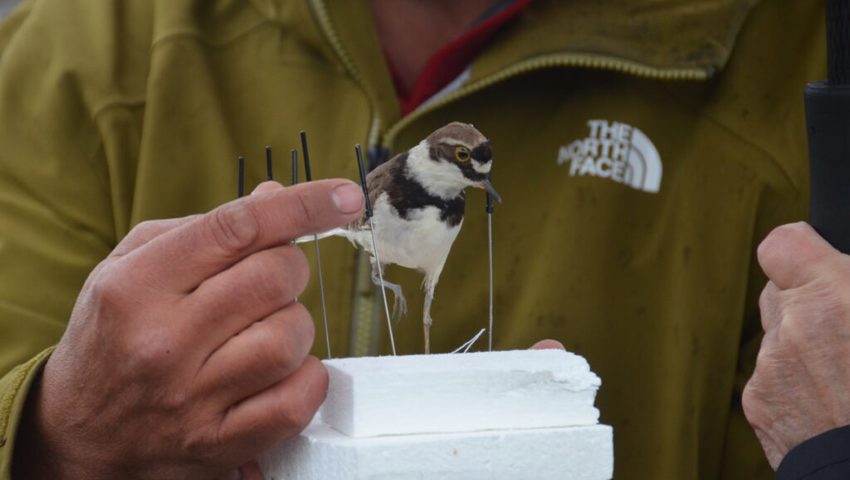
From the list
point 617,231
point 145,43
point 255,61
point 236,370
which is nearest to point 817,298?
point 617,231

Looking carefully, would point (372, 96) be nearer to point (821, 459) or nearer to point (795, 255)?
point (795, 255)

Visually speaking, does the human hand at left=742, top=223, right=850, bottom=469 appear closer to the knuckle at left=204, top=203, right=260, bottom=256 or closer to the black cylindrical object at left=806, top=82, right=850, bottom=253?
the black cylindrical object at left=806, top=82, right=850, bottom=253

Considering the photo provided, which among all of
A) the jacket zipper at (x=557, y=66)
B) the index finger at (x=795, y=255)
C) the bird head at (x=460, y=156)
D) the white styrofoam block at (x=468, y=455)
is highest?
the jacket zipper at (x=557, y=66)

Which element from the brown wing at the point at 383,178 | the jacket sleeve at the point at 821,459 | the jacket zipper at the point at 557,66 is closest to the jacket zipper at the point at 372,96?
the jacket zipper at the point at 557,66

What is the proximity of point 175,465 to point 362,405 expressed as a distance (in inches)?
9.3

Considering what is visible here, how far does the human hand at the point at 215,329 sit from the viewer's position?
96cm

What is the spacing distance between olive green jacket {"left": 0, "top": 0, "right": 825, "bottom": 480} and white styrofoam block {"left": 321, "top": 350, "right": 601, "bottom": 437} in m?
0.45

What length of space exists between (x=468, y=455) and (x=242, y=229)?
290mm

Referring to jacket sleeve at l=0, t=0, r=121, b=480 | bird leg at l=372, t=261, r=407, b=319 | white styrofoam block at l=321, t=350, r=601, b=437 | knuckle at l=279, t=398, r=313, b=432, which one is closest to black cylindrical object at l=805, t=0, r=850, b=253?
white styrofoam block at l=321, t=350, r=601, b=437

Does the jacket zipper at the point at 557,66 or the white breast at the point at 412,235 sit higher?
the jacket zipper at the point at 557,66

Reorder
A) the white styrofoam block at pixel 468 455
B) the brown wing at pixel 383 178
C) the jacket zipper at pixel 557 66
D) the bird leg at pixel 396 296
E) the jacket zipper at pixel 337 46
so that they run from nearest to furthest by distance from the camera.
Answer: the white styrofoam block at pixel 468 455 → the brown wing at pixel 383 178 → the bird leg at pixel 396 296 → the jacket zipper at pixel 557 66 → the jacket zipper at pixel 337 46

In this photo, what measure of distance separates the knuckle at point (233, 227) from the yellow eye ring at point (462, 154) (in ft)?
0.65

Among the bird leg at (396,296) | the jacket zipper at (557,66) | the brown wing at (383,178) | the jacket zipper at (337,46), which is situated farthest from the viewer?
the jacket zipper at (337,46)

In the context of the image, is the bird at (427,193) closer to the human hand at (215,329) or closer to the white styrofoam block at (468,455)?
the human hand at (215,329)
